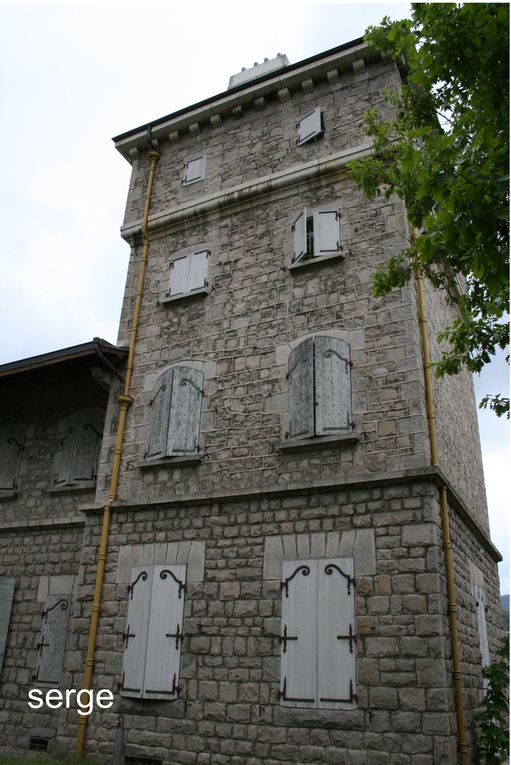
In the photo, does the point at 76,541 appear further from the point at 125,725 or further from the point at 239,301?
the point at 239,301

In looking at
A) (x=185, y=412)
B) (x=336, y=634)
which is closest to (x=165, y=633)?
(x=336, y=634)

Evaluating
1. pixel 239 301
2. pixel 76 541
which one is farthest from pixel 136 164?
pixel 76 541

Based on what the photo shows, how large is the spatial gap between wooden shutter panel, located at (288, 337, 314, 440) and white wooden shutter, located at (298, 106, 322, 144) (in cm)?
360

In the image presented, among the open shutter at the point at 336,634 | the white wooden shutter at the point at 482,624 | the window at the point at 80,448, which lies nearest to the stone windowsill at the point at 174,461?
the window at the point at 80,448

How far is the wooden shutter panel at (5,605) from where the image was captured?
9953mm

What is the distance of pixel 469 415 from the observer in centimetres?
1155

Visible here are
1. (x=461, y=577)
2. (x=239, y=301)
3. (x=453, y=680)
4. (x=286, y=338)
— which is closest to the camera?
(x=453, y=680)

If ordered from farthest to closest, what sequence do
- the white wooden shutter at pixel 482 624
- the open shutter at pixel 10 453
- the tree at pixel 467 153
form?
the open shutter at pixel 10 453, the white wooden shutter at pixel 482 624, the tree at pixel 467 153

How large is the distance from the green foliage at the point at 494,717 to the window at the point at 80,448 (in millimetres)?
6452

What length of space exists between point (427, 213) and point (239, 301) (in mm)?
3597

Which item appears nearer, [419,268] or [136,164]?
[419,268]

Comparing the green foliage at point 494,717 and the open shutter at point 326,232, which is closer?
the green foliage at point 494,717

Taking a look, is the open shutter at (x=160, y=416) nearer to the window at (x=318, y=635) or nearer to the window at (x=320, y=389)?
the window at (x=320, y=389)

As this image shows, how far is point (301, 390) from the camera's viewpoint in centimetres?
847
